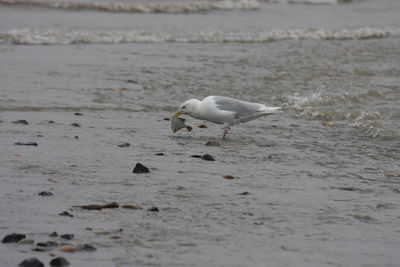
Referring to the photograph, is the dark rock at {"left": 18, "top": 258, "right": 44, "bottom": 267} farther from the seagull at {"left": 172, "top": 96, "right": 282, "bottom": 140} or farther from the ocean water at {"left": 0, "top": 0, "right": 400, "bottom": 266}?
the seagull at {"left": 172, "top": 96, "right": 282, "bottom": 140}

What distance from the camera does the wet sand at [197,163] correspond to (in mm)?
4270

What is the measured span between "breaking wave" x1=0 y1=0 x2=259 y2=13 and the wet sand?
6.17m

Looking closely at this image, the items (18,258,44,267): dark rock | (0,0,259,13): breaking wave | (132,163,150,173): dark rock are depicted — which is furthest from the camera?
(0,0,259,13): breaking wave

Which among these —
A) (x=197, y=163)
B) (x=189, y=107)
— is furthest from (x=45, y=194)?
(x=189, y=107)

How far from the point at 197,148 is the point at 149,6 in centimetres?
1342

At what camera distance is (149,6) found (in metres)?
20.0

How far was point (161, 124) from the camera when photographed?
8.12 metres

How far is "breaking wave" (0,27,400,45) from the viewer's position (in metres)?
13.7

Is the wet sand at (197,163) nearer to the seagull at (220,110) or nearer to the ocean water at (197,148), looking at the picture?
the ocean water at (197,148)

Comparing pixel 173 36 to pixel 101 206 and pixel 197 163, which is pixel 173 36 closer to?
pixel 197 163

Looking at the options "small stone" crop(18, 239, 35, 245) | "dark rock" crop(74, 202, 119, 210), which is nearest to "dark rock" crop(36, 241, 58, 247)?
"small stone" crop(18, 239, 35, 245)

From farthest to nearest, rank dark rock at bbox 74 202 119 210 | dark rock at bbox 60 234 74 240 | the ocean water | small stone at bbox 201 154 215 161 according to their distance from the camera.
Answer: small stone at bbox 201 154 215 161 < dark rock at bbox 74 202 119 210 < the ocean water < dark rock at bbox 60 234 74 240

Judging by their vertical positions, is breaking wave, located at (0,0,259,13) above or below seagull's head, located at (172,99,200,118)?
above

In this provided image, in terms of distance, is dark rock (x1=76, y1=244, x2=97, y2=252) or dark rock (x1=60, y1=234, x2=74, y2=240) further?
dark rock (x1=60, y1=234, x2=74, y2=240)
